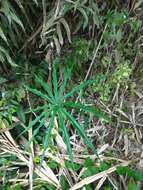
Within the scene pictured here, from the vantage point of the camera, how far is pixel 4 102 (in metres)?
1.69

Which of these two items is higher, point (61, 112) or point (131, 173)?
point (61, 112)

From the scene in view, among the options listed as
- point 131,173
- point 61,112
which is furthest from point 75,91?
point 131,173

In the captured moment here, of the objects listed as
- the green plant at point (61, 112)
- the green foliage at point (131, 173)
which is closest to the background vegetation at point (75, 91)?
the green foliage at point (131, 173)

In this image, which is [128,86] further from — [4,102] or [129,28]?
[4,102]

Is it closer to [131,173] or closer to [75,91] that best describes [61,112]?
[75,91]

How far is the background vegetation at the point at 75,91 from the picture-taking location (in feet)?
5.42

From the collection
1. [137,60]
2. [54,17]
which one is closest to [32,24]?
[54,17]

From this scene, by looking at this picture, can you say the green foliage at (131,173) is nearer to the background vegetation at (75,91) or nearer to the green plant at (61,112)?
the background vegetation at (75,91)

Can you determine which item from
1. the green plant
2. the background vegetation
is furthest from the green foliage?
the green plant

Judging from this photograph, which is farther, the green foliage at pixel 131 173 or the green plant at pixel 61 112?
the green foliage at pixel 131 173

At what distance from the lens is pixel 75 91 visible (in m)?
1.76

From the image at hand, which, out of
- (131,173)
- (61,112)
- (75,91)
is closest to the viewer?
(61,112)

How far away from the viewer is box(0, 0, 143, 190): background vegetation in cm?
165

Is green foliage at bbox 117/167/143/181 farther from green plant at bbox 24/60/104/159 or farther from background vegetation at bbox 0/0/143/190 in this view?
green plant at bbox 24/60/104/159
